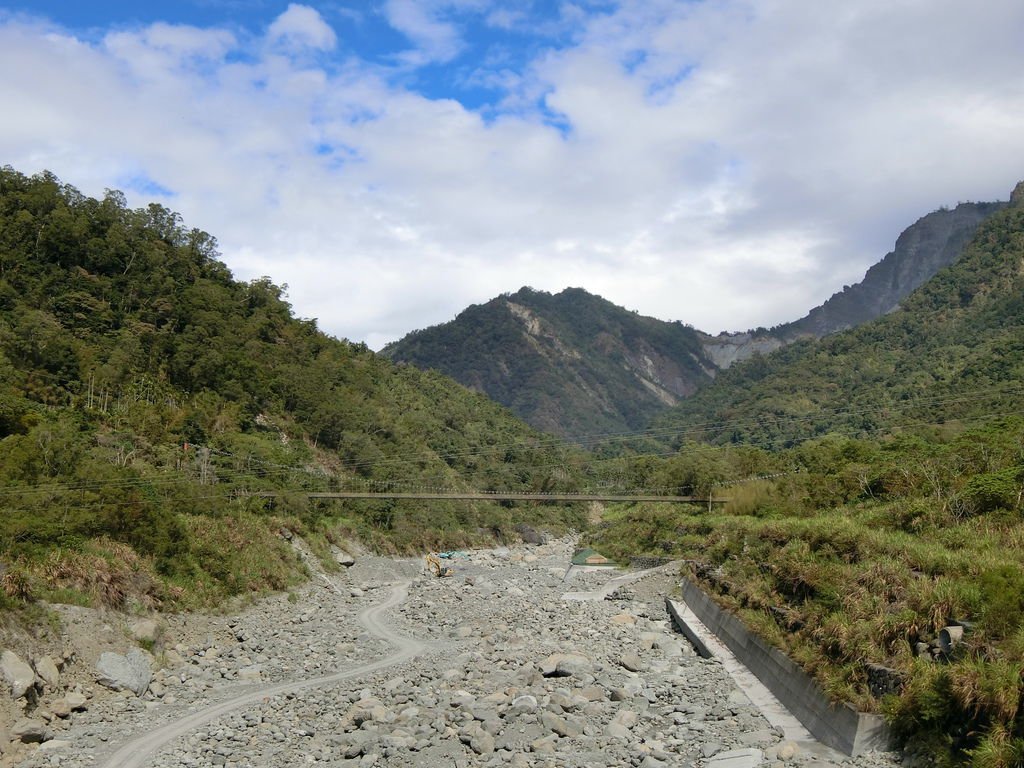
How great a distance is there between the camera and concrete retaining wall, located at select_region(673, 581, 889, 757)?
11.2 metres

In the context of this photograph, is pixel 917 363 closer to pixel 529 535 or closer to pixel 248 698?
pixel 529 535

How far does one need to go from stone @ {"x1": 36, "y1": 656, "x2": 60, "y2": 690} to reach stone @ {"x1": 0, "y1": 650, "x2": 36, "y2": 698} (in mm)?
378

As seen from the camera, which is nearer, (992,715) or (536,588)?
(992,715)

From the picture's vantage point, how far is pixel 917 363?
92938mm

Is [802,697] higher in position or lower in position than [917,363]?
lower

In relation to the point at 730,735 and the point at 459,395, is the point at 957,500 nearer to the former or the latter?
the point at 730,735

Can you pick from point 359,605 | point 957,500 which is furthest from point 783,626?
point 359,605

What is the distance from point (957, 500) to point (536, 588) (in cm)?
2052

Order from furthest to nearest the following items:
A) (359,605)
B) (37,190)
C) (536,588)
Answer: (37,190), (536,588), (359,605)

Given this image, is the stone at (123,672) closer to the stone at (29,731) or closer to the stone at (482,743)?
the stone at (29,731)

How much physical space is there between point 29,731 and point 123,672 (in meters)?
3.32

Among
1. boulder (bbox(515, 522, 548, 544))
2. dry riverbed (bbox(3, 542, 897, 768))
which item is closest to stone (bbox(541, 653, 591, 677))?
dry riverbed (bbox(3, 542, 897, 768))

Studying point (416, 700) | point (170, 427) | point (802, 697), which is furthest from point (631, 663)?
point (170, 427)

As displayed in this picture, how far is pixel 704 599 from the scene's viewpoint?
23.0 metres
